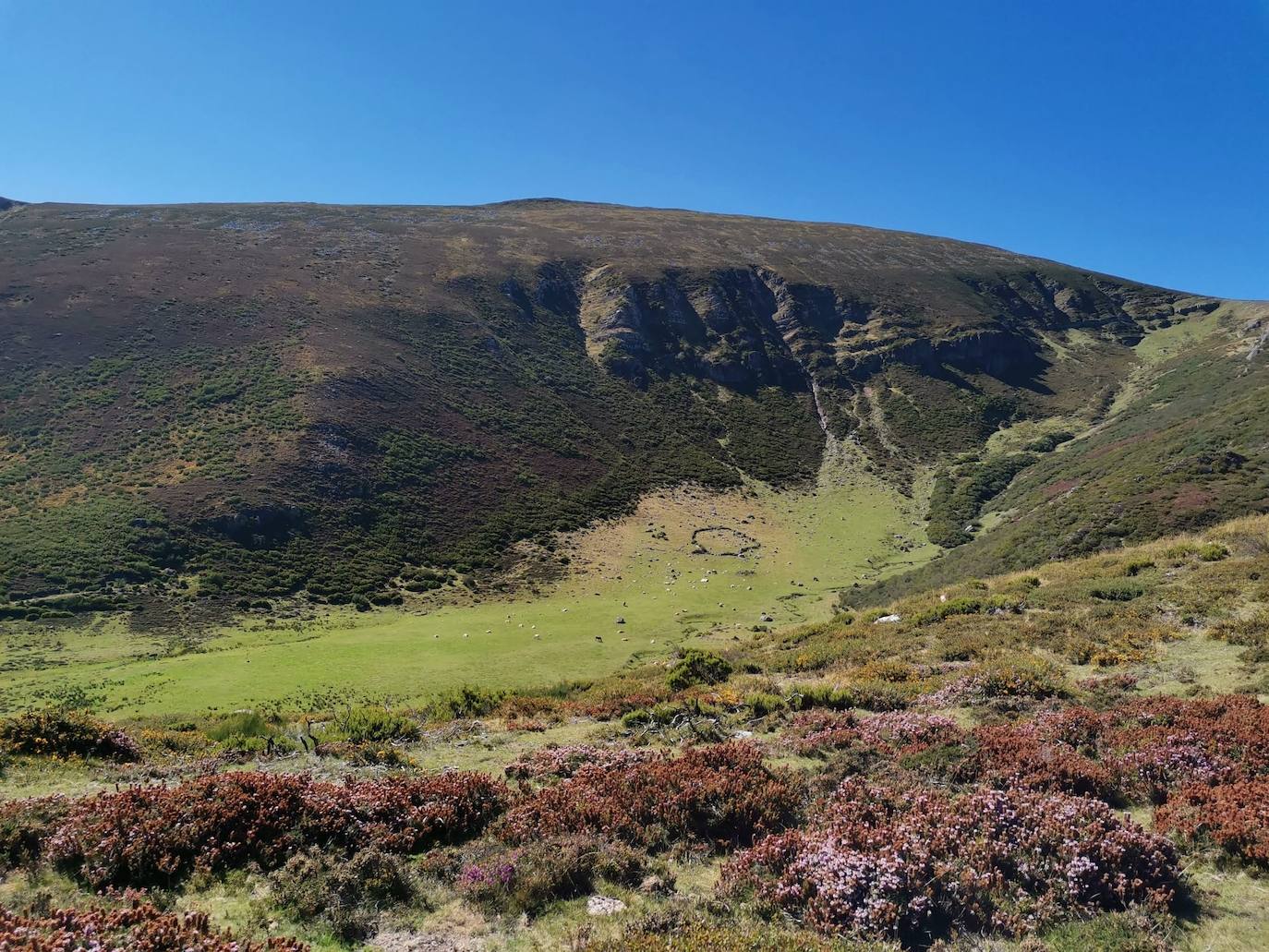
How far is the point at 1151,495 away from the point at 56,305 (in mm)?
80629

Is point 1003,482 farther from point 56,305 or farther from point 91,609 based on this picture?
point 56,305

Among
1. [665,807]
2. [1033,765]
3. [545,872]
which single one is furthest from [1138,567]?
[545,872]

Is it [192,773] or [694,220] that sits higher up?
[694,220]

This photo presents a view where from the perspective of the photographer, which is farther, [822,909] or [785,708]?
[785,708]

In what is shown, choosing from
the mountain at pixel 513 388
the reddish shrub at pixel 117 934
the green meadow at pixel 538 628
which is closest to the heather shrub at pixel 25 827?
the reddish shrub at pixel 117 934

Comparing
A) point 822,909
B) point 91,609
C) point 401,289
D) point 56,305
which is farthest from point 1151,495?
point 56,305

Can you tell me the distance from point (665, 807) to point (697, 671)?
8810mm

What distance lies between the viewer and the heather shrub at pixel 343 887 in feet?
17.1

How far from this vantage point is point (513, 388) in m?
63.3

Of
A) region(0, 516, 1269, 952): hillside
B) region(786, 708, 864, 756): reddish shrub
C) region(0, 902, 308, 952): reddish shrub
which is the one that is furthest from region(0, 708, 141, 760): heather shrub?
region(786, 708, 864, 756): reddish shrub

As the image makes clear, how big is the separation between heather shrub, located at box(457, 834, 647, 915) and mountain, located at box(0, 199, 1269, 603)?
27685mm

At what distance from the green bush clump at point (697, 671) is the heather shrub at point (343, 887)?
31.1 feet

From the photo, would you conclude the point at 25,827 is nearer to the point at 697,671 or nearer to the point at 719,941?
the point at 719,941

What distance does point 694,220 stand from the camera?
415 feet
